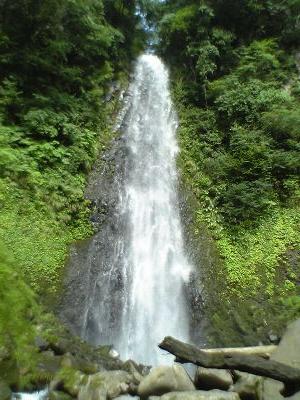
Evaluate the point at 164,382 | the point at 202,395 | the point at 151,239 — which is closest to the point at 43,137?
the point at 151,239

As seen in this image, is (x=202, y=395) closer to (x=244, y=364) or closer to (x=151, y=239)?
(x=244, y=364)

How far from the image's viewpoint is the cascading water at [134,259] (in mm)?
8203

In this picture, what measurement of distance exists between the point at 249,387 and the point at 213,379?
500mm

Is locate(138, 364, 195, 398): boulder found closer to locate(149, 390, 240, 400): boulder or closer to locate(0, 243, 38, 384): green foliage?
locate(149, 390, 240, 400): boulder

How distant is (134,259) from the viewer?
31.9 ft

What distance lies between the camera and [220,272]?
362 inches

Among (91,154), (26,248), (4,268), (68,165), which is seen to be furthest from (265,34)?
(4,268)

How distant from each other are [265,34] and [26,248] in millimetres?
13278

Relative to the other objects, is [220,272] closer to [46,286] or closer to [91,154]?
[46,286]

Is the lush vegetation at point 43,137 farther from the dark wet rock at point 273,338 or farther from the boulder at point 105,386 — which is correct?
the dark wet rock at point 273,338

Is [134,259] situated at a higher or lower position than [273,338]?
higher

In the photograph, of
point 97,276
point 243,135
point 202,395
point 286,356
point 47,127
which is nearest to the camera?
point 202,395

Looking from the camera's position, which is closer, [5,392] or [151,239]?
[5,392]

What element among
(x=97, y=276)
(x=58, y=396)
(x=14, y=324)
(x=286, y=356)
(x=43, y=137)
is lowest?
(x=58, y=396)
